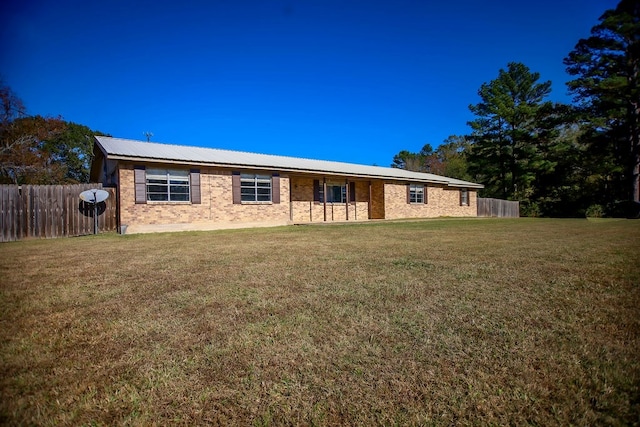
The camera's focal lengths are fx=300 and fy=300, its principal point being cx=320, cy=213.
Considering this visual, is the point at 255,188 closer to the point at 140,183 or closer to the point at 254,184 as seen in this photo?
the point at 254,184

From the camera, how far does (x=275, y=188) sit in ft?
48.6

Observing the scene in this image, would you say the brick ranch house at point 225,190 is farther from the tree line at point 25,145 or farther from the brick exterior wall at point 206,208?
the tree line at point 25,145

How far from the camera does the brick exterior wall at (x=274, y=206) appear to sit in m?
11.4

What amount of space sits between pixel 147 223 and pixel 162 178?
1858 millimetres

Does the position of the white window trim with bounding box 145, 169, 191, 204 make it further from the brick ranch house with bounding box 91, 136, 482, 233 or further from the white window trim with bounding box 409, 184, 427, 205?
the white window trim with bounding box 409, 184, 427, 205

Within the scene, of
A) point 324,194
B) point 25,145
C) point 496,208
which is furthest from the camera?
point 496,208

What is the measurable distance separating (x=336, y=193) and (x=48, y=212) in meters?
13.3

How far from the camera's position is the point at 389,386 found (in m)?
1.76

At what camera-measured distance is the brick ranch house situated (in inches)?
449

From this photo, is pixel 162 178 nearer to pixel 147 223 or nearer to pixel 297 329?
pixel 147 223

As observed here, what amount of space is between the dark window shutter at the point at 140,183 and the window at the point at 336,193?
919 cm

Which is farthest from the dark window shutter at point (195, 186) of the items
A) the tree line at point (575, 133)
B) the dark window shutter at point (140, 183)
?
the tree line at point (575, 133)

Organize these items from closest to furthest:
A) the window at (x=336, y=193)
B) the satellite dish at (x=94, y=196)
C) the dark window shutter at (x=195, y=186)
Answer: the satellite dish at (x=94, y=196), the dark window shutter at (x=195, y=186), the window at (x=336, y=193)

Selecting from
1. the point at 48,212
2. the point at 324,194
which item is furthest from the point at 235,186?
the point at 48,212
